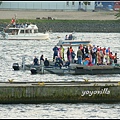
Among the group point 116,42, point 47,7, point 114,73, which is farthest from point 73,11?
point 114,73

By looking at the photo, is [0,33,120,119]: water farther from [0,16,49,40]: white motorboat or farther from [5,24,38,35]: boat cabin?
[0,16,49,40]: white motorboat

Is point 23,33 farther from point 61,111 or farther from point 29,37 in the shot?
point 61,111

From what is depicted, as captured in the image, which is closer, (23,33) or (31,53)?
(31,53)

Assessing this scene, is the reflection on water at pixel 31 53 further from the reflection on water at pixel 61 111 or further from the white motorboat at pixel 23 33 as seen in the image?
the reflection on water at pixel 61 111

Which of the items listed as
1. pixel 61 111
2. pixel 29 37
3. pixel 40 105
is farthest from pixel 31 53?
pixel 61 111

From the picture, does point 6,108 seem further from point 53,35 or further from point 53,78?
point 53,35

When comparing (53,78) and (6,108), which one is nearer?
(6,108)

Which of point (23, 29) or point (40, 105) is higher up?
point (23, 29)

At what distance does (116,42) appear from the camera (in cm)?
11244

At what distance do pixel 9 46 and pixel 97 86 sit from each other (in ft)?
186

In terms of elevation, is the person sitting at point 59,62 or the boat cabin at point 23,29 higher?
the person sitting at point 59,62

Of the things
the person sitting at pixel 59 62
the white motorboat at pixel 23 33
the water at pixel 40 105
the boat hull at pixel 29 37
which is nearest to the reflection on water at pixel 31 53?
the water at pixel 40 105

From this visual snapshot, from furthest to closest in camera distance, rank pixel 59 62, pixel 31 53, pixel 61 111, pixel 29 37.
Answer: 1. pixel 29 37
2. pixel 31 53
3. pixel 59 62
4. pixel 61 111

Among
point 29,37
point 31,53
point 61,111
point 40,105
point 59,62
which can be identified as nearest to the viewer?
point 61,111
